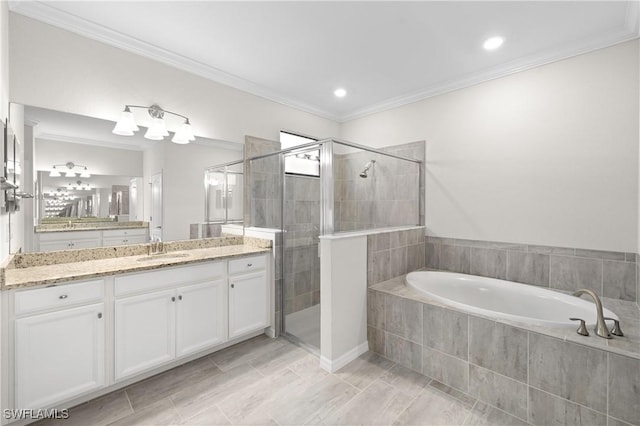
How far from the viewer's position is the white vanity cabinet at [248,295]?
2467 millimetres

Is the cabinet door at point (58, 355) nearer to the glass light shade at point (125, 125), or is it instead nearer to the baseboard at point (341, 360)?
the glass light shade at point (125, 125)

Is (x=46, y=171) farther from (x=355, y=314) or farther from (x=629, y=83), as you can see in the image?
(x=629, y=83)

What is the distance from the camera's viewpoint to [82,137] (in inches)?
84.4

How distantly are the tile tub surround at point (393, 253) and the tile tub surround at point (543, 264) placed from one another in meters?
0.22

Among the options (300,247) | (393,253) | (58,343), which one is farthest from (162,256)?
(393,253)

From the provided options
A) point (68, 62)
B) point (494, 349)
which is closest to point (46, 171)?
point (68, 62)

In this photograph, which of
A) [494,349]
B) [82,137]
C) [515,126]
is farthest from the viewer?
[515,126]

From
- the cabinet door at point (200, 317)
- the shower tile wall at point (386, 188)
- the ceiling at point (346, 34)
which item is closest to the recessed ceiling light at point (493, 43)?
the ceiling at point (346, 34)

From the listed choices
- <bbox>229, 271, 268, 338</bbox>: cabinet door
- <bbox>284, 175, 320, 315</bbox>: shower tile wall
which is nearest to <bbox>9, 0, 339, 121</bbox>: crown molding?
<bbox>284, 175, 320, 315</bbox>: shower tile wall

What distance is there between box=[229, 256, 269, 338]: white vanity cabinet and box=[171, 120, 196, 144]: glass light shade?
120 cm

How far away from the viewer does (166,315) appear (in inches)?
80.7

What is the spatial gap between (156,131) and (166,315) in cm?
150

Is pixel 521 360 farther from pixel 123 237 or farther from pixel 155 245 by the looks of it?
pixel 123 237

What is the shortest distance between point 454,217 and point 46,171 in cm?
367
